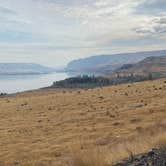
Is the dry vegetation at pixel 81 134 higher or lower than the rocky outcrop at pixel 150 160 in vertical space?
lower

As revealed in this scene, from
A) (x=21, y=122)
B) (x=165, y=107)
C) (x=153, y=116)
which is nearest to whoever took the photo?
(x=153, y=116)

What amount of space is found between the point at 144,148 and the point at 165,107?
64.0ft

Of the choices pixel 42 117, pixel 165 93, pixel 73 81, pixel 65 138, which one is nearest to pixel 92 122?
pixel 65 138

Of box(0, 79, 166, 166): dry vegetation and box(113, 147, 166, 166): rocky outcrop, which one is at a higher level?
box(113, 147, 166, 166): rocky outcrop

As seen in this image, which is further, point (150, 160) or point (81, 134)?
point (81, 134)

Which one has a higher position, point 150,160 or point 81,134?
point 150,160

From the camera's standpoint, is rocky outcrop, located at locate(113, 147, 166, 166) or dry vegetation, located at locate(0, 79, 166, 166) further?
dry vegetation, located at locate(0, 79, 166, 166)

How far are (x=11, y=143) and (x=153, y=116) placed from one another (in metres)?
9.58

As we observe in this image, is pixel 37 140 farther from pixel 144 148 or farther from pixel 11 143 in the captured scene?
pixel 144 148

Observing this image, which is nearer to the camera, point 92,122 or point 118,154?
point 118,154

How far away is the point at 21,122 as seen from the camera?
3422cm

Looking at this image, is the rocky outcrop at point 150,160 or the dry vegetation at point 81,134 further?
the dry vegetation at point 81,134

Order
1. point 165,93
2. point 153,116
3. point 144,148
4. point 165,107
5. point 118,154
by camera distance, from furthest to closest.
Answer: point 165,93, point 165,107, point 153,116, point 144,148, point 118,154

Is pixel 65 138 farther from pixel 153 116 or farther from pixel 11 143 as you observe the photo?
pixel 153 116
